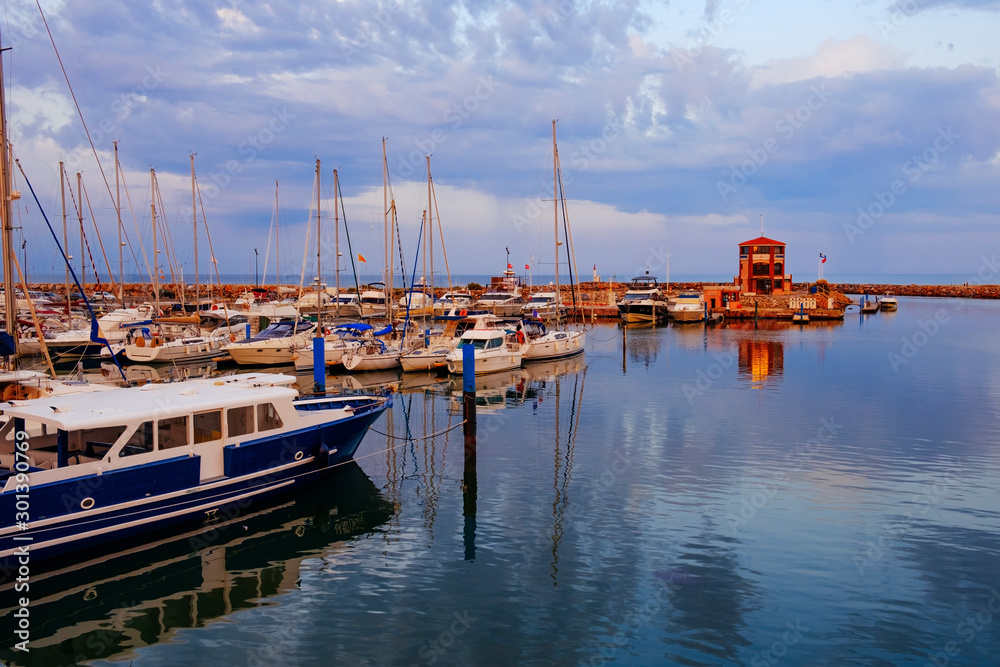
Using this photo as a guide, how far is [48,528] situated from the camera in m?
13.7

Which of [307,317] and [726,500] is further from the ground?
[307,317]

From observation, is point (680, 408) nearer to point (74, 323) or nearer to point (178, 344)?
point (178, 344)

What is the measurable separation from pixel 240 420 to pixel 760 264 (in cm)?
8091

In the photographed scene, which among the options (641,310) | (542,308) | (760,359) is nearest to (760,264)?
(641,310)

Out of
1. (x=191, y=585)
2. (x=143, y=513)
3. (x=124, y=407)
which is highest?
(x=124, y=407)

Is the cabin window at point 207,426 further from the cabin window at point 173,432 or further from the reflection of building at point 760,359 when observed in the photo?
the reflection of building at point 760,359

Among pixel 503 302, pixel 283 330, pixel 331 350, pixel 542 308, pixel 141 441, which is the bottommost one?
pixel 331 350

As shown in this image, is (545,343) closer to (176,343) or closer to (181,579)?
(176,343)

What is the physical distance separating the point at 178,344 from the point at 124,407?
95.3ft

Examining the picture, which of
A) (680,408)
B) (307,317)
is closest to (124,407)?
(680,408)

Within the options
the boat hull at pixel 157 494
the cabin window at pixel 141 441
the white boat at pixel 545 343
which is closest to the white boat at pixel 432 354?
the white boat at pixel 545 343

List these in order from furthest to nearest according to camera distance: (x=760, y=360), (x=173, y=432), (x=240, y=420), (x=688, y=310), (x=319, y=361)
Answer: (x=688, y=310) < (x=760, y=360) < (x=319, y=361) < (x=240, y=420) < (x=173, y=432)

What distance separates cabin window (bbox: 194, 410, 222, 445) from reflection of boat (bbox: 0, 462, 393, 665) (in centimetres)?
175

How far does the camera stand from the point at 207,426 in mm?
16188
